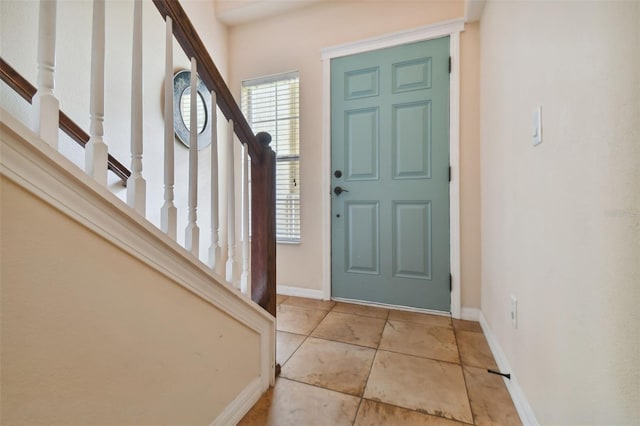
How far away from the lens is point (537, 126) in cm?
99

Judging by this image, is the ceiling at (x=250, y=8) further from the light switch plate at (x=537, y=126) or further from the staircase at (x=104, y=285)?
the light switch plate at (x=537, y=126)

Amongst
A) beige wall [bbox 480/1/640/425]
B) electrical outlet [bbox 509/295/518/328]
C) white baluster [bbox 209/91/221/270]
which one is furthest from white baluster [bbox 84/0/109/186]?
electrical outlet [bbox 509/295/518/328]

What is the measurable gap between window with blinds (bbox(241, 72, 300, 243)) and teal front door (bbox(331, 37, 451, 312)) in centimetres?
36

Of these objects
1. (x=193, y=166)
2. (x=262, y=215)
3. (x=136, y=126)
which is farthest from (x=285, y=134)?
(x=136, y=126)

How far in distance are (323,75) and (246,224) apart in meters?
1.71

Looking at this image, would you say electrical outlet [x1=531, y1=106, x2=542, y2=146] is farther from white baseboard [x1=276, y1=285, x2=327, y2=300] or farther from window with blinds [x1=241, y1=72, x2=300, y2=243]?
white baseboard [x1=276, y1=285, x2=327, y2=300]

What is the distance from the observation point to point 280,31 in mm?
2506

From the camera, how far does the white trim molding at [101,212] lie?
1.63 feet

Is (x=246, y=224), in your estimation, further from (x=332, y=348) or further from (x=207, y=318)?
(x=332, y=348)

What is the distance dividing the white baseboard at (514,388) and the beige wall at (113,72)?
7.20ft

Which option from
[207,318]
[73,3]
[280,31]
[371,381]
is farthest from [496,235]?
[73,3]

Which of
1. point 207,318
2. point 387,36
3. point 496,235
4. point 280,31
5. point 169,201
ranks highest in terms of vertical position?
point 280,31

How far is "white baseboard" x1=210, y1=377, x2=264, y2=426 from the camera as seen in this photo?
1.03m

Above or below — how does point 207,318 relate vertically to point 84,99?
below
